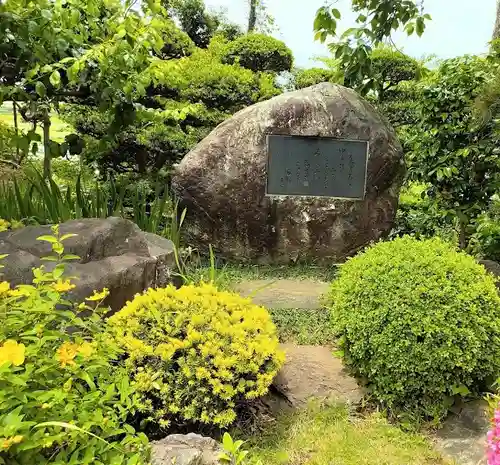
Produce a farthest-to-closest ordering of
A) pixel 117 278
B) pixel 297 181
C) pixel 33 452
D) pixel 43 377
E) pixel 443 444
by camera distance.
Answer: pixel 297 181
pixel 117 278
pixel 443 444
pixel 43 377
pixel 33 452

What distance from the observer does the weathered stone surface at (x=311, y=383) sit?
291cm

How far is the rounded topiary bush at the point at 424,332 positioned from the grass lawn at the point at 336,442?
0.60 ft

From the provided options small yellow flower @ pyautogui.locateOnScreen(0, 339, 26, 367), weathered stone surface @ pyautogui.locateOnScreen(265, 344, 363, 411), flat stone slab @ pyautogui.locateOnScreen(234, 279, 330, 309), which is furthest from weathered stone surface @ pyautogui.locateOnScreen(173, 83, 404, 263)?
small yellow flower @ pyautogui.locateOnScreen(0, 339, 26, 367)

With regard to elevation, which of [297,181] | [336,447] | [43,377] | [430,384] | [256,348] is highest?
[297,181]

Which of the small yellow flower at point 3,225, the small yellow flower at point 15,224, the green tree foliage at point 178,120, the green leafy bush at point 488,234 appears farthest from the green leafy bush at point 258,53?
the small yellow flower at point 3,225

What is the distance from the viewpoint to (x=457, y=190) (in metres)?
4.98

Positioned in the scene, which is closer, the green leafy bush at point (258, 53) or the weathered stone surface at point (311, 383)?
the weathered stone surface at point (311, 383)

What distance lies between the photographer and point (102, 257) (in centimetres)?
339

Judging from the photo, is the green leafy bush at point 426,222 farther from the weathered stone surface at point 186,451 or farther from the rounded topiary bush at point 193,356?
the weathered stone surface at point 186,451

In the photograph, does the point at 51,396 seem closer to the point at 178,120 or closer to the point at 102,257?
the point at 102,257

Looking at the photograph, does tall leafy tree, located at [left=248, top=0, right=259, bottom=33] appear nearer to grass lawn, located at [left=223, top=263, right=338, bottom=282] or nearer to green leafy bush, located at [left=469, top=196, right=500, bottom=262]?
green leafy bush, located at [left=469, top=196, right=500, bottom=262]

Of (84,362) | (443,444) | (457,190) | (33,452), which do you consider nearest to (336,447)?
(443,444)

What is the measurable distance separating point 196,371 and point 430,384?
1.27m

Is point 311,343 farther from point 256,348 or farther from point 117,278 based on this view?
point 117,278
